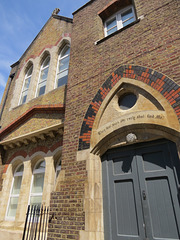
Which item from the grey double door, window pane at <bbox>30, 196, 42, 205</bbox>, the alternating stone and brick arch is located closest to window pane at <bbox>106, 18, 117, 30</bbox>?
the alternating stone and brick arch

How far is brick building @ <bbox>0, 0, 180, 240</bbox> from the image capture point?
325 centimetres

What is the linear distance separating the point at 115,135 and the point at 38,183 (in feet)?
14.1

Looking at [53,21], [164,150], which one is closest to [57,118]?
[164,150]

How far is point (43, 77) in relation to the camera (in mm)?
8820

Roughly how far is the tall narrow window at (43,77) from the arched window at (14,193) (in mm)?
3801

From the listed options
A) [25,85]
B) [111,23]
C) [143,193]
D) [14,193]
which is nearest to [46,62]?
[25,85]

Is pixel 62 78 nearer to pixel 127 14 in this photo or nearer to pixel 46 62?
pixel 46 62

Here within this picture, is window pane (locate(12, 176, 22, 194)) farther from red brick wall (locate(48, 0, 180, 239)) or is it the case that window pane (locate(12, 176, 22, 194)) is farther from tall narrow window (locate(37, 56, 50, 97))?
tall narrow window (locate(37, 56, 50, 97))

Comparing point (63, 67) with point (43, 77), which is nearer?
point (63, 67)

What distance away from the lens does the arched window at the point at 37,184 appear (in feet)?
20.4

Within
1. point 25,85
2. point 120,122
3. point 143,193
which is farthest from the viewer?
point 25,85

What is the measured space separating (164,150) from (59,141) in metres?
3.96

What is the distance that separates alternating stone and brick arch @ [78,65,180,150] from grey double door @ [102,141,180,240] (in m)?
0.88

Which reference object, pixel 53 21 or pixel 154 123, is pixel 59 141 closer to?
pixel 154 123
